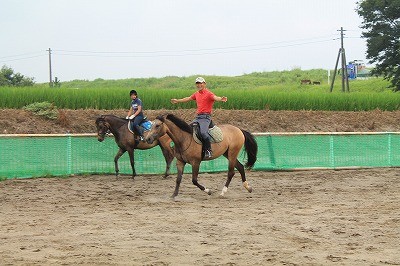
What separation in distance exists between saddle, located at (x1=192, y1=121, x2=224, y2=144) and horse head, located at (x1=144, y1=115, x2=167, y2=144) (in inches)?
26.9

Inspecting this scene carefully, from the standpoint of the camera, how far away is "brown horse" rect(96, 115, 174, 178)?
2041cm

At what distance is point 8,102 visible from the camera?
30.8 metres

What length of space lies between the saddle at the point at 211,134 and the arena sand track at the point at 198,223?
1.24 metres

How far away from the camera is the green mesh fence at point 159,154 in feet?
65.6

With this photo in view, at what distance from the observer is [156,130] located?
52.7ft

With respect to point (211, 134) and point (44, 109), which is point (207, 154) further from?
point (44, 109)

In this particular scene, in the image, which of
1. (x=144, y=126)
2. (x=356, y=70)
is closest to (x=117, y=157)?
(x=144, y=126)

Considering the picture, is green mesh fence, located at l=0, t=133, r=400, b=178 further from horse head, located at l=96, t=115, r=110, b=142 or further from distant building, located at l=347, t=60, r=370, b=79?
distant building, located at l=347, t=60, r=370, b=79

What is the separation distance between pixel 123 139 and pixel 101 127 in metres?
0.68

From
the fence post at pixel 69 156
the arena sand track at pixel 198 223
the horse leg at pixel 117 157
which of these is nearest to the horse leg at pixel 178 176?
the arena sand track at pixel 198 223

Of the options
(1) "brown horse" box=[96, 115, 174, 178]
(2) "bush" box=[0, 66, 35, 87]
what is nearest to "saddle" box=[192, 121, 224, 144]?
(1) "brown horse" box=[96, 115, 174, 178]

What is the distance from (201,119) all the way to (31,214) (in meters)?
4.58

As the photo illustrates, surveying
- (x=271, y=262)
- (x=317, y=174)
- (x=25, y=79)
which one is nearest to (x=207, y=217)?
(x=271, y=262)

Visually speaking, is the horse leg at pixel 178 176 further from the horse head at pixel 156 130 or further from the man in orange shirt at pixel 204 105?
the horse head at pixel 156 130
